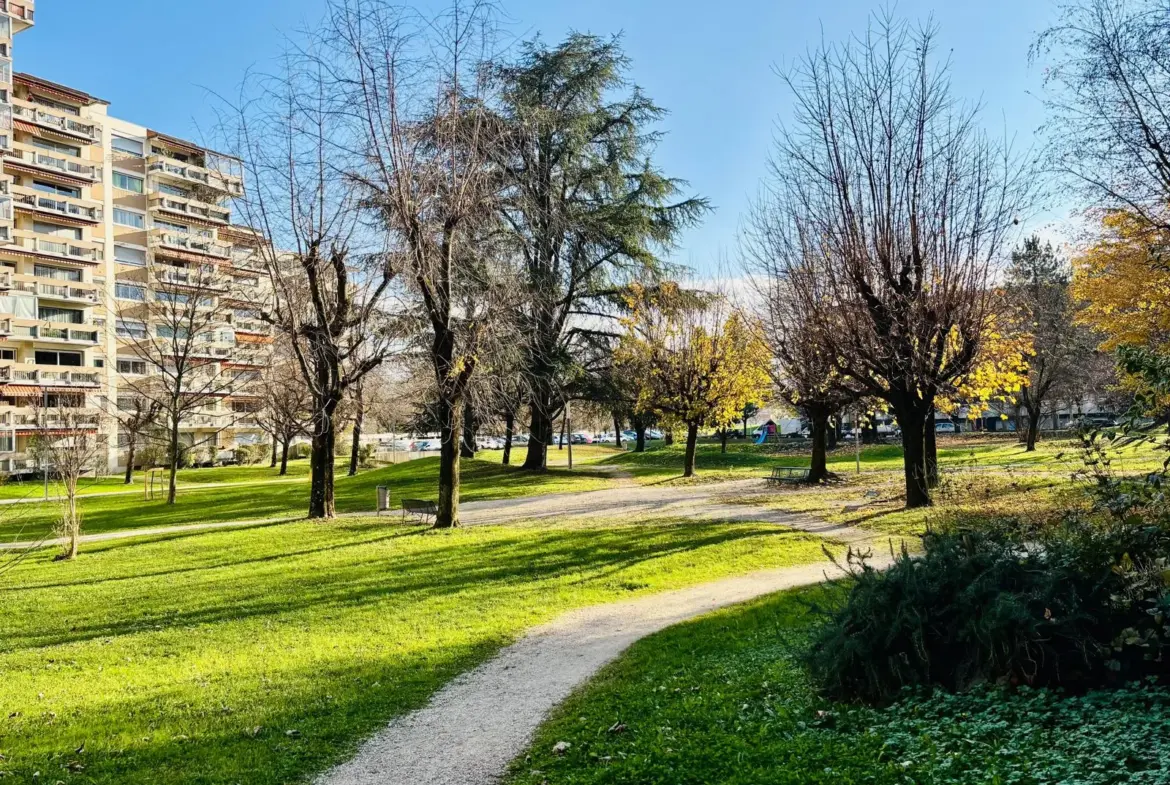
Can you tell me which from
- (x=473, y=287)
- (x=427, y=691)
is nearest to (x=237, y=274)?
Result: (x=473, y=287)

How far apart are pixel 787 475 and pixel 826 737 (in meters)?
23.1

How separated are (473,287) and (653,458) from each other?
73.6 ft

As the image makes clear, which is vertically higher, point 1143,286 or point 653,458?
point 1143,286

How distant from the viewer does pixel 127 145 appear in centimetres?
5831

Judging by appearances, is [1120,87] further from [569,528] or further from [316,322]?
[316,322]

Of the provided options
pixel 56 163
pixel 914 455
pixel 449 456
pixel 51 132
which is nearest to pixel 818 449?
pixel 914 455

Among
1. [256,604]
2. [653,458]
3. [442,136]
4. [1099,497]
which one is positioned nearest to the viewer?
[1099,497]

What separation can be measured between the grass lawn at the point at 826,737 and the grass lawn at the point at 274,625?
50.7 inches

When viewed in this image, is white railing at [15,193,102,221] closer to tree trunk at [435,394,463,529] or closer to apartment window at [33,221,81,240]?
apartment window at [33,221,81,240]

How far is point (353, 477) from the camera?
3803 cm

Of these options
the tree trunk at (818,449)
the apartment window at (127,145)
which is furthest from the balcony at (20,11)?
the tree trunk at (818,449)

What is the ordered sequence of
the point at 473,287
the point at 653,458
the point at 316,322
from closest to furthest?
the point at 473,287
the point at 316,322
the point at 653,458

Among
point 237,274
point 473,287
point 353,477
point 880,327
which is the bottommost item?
point 353,477

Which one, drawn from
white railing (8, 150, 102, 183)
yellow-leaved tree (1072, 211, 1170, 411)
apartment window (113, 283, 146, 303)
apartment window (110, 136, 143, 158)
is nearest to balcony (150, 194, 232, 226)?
apartment window (110, 136, 143, 158)
